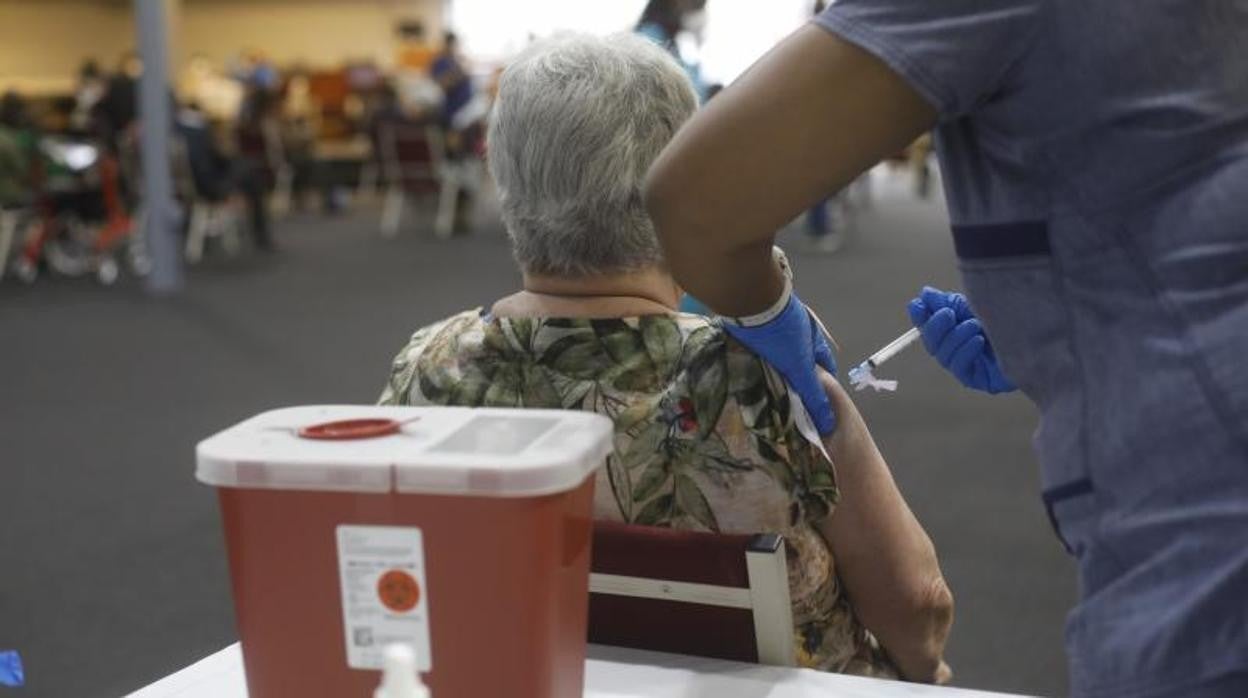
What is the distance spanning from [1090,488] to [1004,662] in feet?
6.43

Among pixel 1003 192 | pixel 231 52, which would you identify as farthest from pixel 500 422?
pixel 231 52

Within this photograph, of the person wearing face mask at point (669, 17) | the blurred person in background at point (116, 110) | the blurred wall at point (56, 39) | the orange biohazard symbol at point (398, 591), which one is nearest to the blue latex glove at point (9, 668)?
the orange biohazard symbol at point (398, 591)

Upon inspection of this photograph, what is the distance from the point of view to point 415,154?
36.0 feet

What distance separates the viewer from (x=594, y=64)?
3.99 feet

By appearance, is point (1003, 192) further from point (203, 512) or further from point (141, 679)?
point (203, 512)

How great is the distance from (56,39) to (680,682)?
19.7 meters

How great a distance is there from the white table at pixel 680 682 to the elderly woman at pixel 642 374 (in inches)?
5.3

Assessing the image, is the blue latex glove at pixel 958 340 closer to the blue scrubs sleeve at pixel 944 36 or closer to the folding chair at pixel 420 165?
the blue scrubs sleeve at pixel 944 36

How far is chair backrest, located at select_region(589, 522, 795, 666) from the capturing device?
1063 millimetres

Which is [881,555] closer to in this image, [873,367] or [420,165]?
[873,367]

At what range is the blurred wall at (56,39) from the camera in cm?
1830

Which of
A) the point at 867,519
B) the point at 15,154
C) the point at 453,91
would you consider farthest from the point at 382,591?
the point at 453,91

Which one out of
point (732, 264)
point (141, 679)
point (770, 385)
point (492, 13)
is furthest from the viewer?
point (492, 13)

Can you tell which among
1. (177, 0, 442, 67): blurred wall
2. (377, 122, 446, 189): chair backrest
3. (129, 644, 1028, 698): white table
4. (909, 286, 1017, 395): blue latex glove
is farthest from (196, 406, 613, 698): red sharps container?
(177, 0, 442, 67): blurred wall
